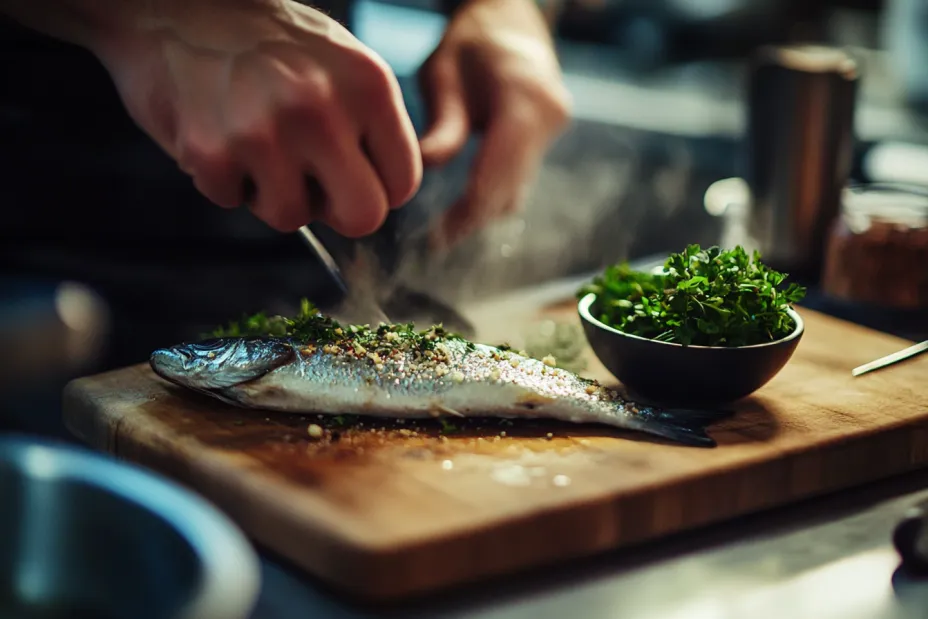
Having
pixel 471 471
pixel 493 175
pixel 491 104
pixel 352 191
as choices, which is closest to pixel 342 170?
pixel 352 191

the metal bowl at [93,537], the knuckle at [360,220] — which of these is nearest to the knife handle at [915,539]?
the metal bowl at [93,537]

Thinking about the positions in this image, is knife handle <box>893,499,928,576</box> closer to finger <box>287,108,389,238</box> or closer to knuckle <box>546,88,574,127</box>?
finger <box>287,108,389,238</box>

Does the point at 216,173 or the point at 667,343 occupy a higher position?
the point at 216,173

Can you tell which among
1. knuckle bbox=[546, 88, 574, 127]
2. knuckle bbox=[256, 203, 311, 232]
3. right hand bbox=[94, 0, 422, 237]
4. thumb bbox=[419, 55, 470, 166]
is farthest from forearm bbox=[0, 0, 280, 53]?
knuckle bbox=[546, 88, 574, 127]

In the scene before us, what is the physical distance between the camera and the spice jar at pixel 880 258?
1.95 meters

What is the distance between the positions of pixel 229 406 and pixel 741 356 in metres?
0.71

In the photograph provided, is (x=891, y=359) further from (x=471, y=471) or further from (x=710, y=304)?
(x=471, y=471)

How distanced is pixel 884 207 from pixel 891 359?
24.4 inches

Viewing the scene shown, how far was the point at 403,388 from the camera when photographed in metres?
1.33

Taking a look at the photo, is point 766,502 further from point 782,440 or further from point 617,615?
point 617,615

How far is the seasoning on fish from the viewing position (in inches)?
52.1

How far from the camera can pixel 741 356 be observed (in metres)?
1.36

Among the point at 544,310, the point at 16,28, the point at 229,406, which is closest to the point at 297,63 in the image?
the point at 229,406

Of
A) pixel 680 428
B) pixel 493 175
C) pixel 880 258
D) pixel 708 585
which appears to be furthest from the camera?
pixel 493 175
